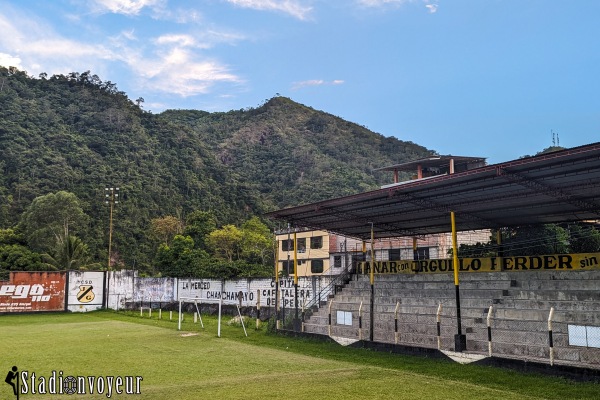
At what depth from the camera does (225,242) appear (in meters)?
64.1

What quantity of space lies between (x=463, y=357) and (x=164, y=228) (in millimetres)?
60001

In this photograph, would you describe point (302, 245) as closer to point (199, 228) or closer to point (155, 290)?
point (199, 228)

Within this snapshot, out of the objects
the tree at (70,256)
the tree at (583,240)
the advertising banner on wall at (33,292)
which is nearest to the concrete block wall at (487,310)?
the tree at (583,240)

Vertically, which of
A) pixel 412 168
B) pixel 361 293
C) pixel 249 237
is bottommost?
pixel 361 293

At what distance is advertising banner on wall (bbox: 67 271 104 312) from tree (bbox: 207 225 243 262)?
82.7 feet

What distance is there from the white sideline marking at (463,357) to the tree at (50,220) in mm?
49282

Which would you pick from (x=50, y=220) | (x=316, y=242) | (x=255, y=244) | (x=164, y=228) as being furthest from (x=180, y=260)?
(x=164, y=228)

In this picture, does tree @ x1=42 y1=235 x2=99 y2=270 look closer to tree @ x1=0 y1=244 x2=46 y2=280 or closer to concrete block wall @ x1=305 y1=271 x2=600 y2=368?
tree @ x1=0 y1=244 x2=46 y2=280

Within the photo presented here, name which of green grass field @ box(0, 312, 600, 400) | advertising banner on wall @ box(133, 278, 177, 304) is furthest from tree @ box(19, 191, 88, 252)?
green grass field @ box(0, 312, 600, 400)

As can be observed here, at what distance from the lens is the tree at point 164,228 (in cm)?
6881

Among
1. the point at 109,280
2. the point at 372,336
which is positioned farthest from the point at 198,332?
the point at 109,280

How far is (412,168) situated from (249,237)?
25.7 metres

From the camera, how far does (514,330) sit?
13.3 metres

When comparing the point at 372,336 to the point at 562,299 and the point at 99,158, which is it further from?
the point at 99,158
